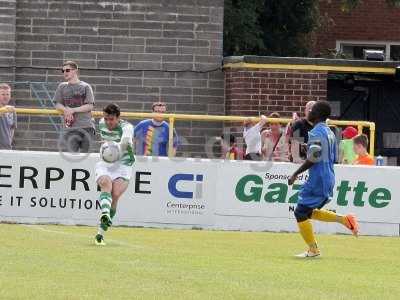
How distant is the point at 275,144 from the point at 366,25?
54.2 feet

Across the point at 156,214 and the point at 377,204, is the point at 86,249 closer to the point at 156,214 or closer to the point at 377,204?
the point at 156,214

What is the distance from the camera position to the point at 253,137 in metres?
20.0

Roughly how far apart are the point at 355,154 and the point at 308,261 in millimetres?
6334

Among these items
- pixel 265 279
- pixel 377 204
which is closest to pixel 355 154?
pixel 377 204

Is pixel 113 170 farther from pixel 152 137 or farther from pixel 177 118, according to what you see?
pixel 177 118

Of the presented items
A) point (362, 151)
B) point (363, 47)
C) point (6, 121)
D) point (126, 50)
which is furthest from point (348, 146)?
point (363, 47)

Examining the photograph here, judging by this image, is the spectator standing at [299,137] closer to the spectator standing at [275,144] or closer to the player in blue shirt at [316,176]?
the spectator standing at [275,144]

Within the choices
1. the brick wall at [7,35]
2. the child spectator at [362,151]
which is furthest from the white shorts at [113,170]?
the brick wall at [7,35]

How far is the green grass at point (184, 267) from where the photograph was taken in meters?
10.6

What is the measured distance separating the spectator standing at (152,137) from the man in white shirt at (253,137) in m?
1.08

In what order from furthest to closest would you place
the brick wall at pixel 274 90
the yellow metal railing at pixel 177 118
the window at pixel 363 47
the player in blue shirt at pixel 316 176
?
the window at pixel 363 47, the brick wall at pixel 274 90, the yellow metal railing at pixel 177 118, the player in blue shirt at pixel 316 176

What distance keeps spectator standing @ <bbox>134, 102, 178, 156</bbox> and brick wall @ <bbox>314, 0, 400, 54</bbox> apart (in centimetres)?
1636

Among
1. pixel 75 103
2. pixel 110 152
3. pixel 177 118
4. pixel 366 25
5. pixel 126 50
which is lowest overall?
pixel 110 152

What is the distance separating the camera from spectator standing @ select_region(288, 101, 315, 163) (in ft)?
62.9
